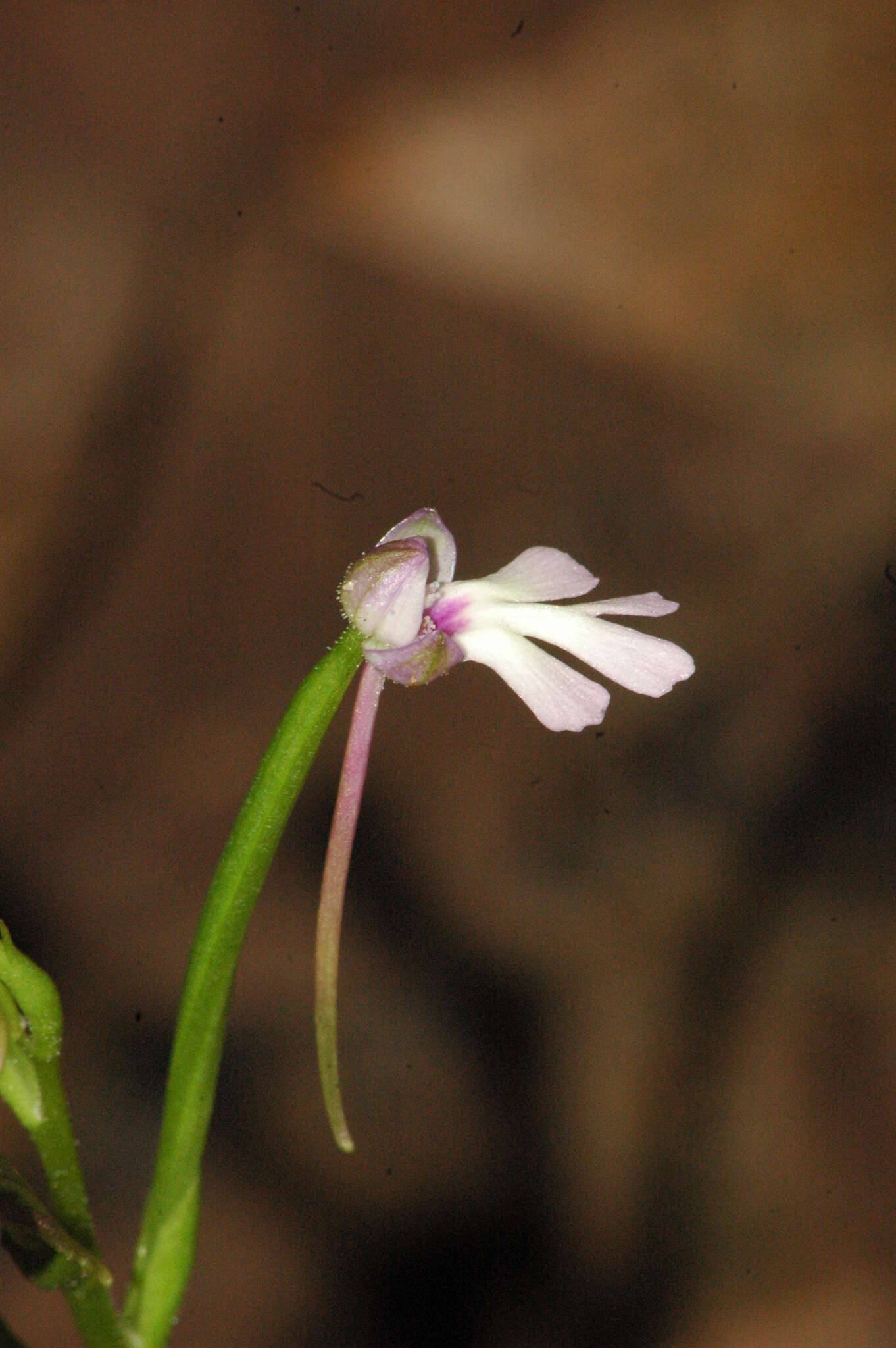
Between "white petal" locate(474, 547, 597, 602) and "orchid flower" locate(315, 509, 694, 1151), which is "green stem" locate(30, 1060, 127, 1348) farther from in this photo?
"white petal" locate(474, 547, 597, 602)

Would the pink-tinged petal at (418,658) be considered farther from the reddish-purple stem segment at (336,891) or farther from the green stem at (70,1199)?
the green stem at (70,1199)

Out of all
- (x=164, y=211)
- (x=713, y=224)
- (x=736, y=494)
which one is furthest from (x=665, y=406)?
(x=164, y=211)

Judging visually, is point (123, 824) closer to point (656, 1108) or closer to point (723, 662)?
point (656, 1108)

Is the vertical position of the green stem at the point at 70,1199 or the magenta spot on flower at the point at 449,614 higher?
the magenta spot on flower at the point at 449,614

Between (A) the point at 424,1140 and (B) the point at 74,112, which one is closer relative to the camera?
(A) the point at 424,1140

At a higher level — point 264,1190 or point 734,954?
point 734,954

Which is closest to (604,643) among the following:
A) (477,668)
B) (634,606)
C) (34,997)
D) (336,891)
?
(634,606)

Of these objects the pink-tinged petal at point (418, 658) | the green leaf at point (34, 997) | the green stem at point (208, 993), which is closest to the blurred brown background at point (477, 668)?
the green stem at point (208, 993)
